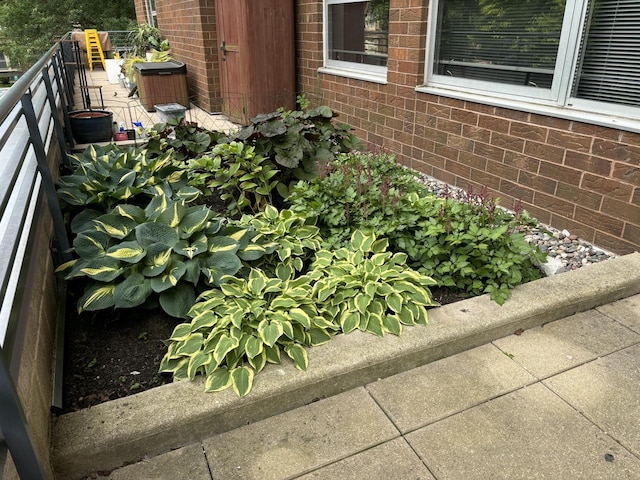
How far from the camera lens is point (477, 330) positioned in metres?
2.39

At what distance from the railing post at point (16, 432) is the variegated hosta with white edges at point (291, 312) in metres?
0.65

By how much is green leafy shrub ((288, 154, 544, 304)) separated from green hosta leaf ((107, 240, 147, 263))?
1.07 meters

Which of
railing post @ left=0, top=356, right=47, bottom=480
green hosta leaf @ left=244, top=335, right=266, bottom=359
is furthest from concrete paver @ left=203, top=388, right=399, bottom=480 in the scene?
railing post @ left=0, top=356, right=47, bottom=480

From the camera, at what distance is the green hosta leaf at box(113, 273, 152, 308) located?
233 centimetres

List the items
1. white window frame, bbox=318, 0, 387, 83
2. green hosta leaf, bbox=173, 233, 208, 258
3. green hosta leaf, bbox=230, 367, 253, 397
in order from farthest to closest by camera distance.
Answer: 1. white window frame, bbox=318, 0, 387, 83
2. green hosta leaf, bbox=173, 233, 208, 258
3. green hosta leaf, bbox=230, 367, 253, 397

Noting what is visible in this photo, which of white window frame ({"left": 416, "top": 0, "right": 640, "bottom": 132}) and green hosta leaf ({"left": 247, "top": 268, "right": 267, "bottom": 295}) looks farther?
white window frame ({"left": 416, "top": 0, "right": 640, "bottom": 132})

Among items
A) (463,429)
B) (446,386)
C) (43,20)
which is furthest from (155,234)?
(43,20)

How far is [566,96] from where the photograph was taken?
3406 mm

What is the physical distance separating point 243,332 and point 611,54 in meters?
2.86

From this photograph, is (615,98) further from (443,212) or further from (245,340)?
(245,340)

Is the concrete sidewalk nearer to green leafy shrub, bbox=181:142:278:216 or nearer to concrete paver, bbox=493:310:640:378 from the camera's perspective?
concrete paver, bbox=493:310:640:378

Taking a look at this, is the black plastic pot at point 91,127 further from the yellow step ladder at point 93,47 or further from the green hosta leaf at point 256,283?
the yellow step ladder at point 93,47

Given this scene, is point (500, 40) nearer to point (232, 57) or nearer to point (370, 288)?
point (370, 288)

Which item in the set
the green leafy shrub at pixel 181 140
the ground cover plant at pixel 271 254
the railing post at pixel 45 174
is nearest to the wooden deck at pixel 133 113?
the green leafy shrub at pixel 181 140
